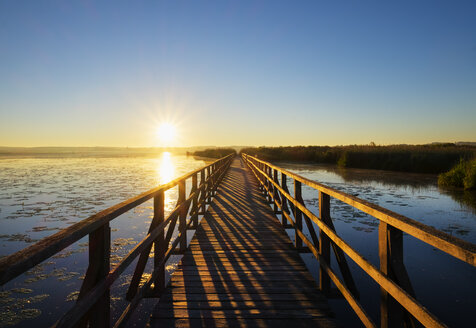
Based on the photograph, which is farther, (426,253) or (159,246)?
(426,253)

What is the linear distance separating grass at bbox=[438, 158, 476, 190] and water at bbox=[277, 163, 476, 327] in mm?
979

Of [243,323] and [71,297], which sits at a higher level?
[243,323]

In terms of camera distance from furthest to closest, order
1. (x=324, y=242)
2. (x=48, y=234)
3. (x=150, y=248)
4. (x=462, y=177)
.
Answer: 1. (x=462, y=177)
2. (x=48, y=234)
3. (x=324, y=242)
4. (x=150, y=248)

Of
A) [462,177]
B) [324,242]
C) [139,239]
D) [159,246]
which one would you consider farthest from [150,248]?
[462,177]

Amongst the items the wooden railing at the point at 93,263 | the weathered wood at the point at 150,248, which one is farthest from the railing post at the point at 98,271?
the weathered wood at the point at 150,248

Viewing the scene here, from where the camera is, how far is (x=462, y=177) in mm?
14195

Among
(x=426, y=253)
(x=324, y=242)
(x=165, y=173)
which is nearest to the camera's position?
(x=324, y=242)

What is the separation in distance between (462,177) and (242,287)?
16606 mm

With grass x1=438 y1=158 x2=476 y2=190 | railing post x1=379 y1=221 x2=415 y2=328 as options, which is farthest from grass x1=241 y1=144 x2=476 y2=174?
railing post x1=379 y1=221 x2=415 y2=328

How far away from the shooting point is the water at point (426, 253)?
165 inches

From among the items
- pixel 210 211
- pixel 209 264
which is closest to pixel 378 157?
pixel 210 211

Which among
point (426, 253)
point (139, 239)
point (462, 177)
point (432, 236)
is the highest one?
point (432, 236)

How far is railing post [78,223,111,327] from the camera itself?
1682 mm

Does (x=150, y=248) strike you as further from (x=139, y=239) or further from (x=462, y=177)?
(x=462, y=177)
